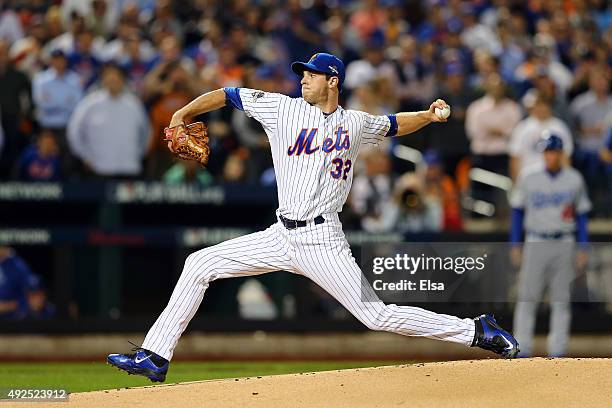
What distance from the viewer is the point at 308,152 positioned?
795cm

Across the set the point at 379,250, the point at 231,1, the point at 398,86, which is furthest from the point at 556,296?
the point at 231,1

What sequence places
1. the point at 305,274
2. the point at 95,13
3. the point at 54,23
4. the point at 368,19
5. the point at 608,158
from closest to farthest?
the point at 305,274 < the point at 608,158 < the point at 54,23 < the point at 95,13 < the point at 368,19

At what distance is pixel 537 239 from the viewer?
39.6 feet

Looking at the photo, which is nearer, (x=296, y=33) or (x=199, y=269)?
(x=199, y=269)

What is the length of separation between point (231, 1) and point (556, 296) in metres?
6.83

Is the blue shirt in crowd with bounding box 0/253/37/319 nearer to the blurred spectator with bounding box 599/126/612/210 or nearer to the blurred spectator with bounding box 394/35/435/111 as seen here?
the blurred spectator with bounding box 394/35/435/111

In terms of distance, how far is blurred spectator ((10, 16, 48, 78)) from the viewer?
1470 cm

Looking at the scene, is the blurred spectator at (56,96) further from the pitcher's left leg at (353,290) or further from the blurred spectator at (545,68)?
the pitcher's left leg at (353,290)

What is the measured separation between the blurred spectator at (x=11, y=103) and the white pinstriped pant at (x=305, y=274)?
6.08 m

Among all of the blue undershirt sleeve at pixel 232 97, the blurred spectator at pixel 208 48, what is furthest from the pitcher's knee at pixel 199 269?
the blurred spectator at pixel 208 48

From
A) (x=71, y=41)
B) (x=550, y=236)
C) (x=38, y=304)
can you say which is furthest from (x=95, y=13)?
(x=550, y=236)

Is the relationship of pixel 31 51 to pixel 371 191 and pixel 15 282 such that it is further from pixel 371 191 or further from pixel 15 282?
pixel 371 191

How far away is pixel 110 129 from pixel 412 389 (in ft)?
21.1

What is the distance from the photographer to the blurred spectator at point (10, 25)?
15.8 meters
